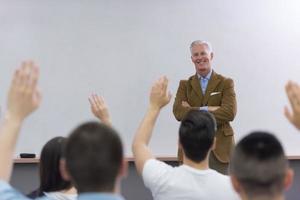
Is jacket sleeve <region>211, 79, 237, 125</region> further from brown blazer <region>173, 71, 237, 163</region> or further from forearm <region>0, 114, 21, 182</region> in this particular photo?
forearm <region>0, 114, 21, 182</region>

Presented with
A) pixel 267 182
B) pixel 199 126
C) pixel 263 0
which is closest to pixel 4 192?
pixel 267 182

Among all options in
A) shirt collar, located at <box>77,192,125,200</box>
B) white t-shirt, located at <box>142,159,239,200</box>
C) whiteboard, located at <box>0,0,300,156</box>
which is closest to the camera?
shirt collar, located at <box>77,192,125,200</box>

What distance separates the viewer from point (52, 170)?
2.00 metres

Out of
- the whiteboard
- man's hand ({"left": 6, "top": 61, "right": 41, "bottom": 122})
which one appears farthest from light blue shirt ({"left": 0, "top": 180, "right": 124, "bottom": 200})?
the whiteboard

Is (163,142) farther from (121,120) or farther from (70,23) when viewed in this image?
(70,23)

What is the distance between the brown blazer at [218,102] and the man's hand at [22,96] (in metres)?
2.71

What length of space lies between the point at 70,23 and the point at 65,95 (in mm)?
691

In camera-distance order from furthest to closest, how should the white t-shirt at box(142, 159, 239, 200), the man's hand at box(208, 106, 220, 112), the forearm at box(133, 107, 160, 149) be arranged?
the man's hand at box(208, 106, 220, 112) → the forearm at box(133, 107, 160, 149) → the white t-shirt at box(142, 159, 239, 200)

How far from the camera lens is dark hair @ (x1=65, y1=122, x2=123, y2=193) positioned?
49.0 inches

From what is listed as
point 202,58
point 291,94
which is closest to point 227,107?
point 202,58

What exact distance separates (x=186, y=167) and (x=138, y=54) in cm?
289

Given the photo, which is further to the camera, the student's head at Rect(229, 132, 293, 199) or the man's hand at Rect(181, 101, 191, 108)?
the man's hand at Rect(181, 101, 191, 108)

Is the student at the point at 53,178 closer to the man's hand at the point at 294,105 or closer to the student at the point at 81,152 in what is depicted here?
the student at the point at 81,152

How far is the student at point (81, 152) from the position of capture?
1.25 meters
